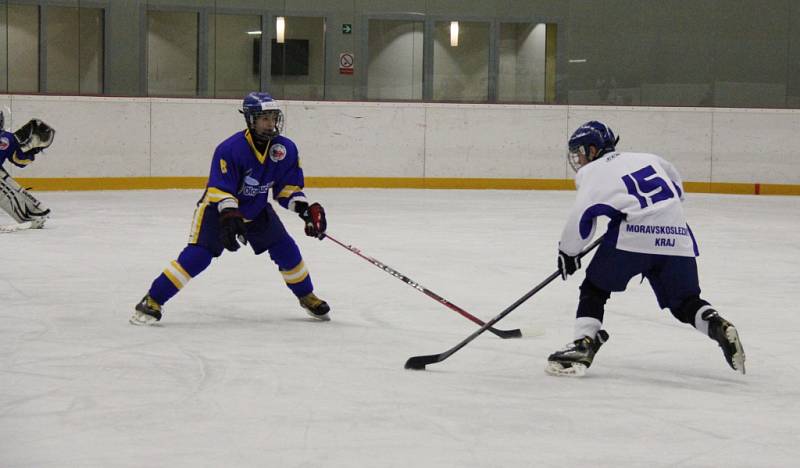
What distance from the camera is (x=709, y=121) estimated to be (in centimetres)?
1246

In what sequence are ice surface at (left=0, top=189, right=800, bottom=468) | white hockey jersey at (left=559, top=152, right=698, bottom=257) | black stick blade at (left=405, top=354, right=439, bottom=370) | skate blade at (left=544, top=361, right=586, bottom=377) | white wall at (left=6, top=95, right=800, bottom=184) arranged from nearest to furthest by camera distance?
ice surface at (left=0, top=189, right=800, bottom=468)
white hockey jersey at (left=559, top=152, right=698, bottom=257)
skate blade at (left=544, top=361, right=586, bottom=377)
black stick blade at (left=405, top=354, right=439, bottom=370)
white wall at (left=6, top=95, right=800, bottom=184)

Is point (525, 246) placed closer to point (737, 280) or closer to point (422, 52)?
point (737, 280)

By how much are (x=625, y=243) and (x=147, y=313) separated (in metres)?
1.87

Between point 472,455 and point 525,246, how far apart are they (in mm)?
4769

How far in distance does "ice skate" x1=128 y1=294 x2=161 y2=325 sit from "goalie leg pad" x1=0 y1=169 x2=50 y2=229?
3.63 meters

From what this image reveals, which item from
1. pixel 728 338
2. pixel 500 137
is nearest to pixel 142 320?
pixel 728 338

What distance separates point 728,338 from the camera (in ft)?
11.5

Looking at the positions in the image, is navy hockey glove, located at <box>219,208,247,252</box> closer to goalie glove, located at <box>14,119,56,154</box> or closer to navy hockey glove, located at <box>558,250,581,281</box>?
navy hockey glove, located at <box>558,250,581,281</box>

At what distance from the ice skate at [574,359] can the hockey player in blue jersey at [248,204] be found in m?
1.22

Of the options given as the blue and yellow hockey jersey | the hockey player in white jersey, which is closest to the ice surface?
the hockey player in white jersey

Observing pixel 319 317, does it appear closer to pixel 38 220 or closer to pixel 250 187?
pixel 250 187

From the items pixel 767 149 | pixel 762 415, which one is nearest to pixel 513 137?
pixel 767 149

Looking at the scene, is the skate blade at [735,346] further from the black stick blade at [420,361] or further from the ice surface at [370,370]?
the black stick blade at [420,361]

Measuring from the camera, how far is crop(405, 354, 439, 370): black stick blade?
3689 mm
